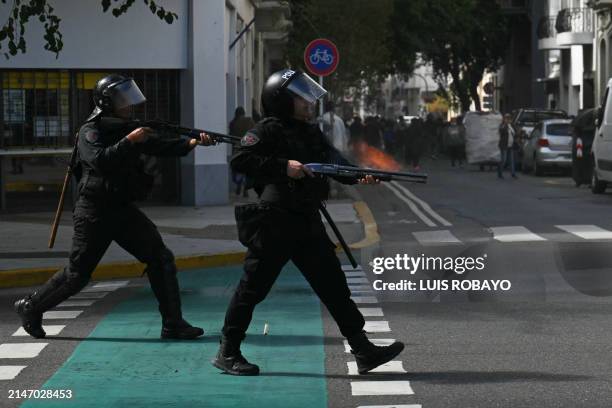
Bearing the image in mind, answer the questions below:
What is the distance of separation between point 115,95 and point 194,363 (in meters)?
1.88

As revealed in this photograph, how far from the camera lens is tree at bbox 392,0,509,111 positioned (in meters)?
70.8

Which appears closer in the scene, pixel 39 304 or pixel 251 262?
pixel 251 262

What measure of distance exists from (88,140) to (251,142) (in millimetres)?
1845

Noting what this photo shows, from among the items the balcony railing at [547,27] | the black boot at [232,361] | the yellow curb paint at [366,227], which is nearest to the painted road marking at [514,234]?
the yellow curb paint at [366,227]

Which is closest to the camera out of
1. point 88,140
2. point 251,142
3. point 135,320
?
point 251,142

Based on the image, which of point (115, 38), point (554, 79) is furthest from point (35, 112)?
point (554, 79)

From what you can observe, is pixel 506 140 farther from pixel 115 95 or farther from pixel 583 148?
pixel 115 95

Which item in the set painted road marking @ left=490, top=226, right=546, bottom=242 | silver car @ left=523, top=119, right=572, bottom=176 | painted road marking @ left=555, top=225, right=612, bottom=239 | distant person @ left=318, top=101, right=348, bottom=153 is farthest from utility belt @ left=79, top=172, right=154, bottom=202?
silver car @ left=523, top=119, right=572, bottom=176

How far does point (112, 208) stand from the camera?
9602 millimetres

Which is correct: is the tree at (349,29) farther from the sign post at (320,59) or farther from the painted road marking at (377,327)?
the painted road marking at (377,327)

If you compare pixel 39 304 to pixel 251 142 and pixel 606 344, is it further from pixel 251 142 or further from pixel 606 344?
pixel 606 344

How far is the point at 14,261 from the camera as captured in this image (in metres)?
14.7

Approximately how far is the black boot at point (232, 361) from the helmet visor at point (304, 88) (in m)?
1.42

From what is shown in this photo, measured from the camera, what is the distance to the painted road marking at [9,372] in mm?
8258
